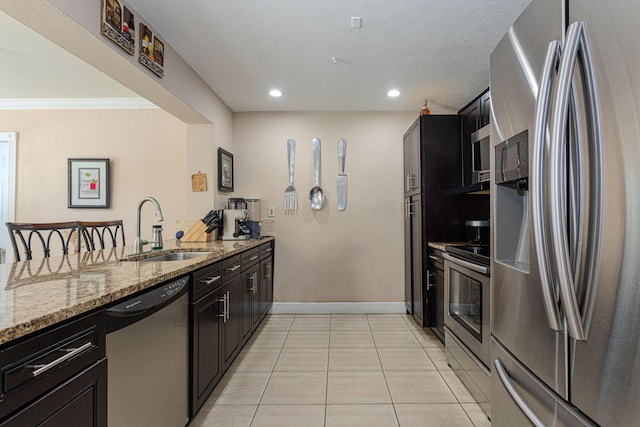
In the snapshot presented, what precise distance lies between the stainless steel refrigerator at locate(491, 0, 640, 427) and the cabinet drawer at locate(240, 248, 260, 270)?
214 cm

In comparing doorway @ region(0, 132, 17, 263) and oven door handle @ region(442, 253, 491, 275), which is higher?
doorway @ region(0, 132, 17, 263)

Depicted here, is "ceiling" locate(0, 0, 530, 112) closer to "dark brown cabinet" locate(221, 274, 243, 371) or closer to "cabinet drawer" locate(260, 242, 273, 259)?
"cabinet drawer" locate(260, 242, 273, 259)

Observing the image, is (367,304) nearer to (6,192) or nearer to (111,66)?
(111,66)

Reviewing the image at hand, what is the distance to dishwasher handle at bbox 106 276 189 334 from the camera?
1.13 m

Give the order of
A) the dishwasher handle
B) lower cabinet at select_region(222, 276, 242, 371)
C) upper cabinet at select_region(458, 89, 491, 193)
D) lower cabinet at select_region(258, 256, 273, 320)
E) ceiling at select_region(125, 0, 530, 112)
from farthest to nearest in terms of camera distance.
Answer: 1. lower cabinet at select_region(258, 256, 273, 320)
2. upper cabinet at select_region(458, 89, 491, 193)
3. lower cabinet at select_region(222, 276, 242, 371)
4. ceiling at select_region(125, 0, 530, 112)
5. the dishwasher handle

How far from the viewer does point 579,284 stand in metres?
0.78

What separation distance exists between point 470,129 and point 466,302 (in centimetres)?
157

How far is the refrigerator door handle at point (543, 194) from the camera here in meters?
0.84

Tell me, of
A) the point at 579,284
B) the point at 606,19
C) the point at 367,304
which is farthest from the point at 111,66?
the point at 367,304

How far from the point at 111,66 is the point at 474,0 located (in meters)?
2.23

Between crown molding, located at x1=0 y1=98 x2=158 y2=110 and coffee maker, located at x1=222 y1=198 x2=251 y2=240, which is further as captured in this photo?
crown molding, located at x1=0 y1=98 x2=158 y2=110

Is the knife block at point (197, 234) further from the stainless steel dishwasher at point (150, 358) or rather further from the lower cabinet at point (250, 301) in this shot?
the stainless steel dishwasher at point (150, 358)

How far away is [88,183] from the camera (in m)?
3.75

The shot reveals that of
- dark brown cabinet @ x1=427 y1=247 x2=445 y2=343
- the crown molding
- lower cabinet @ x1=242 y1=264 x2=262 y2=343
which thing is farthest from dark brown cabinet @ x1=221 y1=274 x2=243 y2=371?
the crown molding
